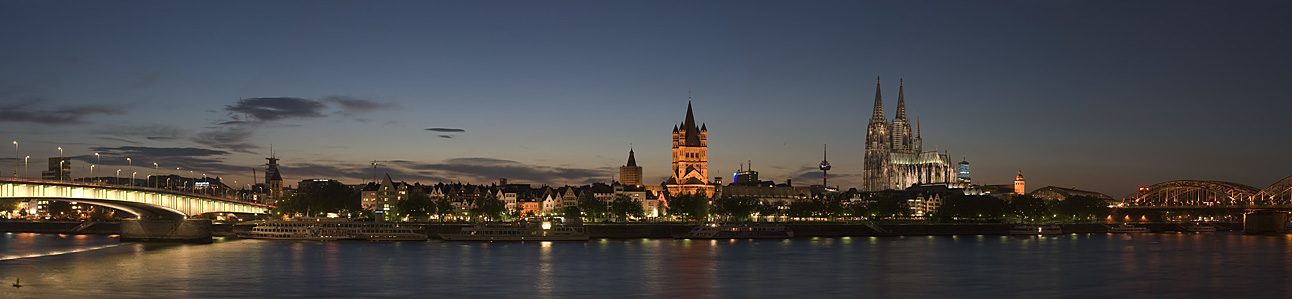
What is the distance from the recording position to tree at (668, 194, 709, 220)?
5477 inches

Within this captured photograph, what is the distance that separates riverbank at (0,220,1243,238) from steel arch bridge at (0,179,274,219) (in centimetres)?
983

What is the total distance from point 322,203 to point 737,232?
190 ft

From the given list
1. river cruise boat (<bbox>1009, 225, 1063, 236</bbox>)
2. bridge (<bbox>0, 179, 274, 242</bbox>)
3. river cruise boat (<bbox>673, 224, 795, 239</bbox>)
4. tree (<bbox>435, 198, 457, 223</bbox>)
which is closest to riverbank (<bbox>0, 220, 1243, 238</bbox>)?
river cruise boat (<bbox>1009, 225, 1063, 236</bbox>)

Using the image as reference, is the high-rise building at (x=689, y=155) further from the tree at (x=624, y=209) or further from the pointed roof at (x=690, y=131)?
the tree at (x=624, y=209)

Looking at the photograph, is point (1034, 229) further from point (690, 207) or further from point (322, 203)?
point (322, 203)

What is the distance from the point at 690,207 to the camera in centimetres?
14112

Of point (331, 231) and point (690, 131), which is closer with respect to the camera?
point (331, 231)

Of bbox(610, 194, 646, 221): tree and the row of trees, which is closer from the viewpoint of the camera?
the row of trees

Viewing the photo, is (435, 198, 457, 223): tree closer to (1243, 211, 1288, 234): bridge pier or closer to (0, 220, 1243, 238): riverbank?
(0, 220, 1243, 238): riverbank

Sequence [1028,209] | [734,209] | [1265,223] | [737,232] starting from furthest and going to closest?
[1028,209], [1265,223], [734,209], [737,232]

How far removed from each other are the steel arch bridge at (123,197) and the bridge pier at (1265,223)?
382ft

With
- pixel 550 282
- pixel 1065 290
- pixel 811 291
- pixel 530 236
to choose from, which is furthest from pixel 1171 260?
→ pixel 530 236

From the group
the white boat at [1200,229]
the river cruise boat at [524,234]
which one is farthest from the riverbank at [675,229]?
the white boat at [1200,229]

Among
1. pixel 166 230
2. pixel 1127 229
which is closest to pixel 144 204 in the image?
pixel 166 230
